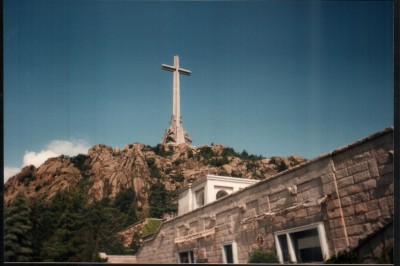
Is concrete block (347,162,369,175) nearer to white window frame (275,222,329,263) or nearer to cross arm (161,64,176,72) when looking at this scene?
white window frame (275,222,329,263)

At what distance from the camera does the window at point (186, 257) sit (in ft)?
53.7

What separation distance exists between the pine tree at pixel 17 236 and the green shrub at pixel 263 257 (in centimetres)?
968

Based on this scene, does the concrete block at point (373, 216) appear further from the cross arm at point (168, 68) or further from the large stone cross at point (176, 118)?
the cross arm at point (168, 68)

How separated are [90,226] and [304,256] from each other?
18559 mm

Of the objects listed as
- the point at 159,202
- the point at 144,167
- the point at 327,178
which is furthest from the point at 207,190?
the point at 144,167

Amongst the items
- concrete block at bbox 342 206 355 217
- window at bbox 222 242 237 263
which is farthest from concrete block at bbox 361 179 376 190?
window at bbox 222 242 237 263

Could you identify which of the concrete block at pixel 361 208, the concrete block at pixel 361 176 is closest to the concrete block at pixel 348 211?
the concrete block at pixel 361 208

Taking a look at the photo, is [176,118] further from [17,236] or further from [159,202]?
[17,236]

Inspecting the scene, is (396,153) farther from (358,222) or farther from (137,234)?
(137,234)

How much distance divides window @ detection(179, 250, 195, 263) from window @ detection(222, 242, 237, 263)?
7.29 ft

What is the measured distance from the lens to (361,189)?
957 cm

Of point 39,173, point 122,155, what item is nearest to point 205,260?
point 39,173

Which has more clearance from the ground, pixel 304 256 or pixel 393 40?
pixel 393 40

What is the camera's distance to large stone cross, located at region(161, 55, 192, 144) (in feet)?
115
